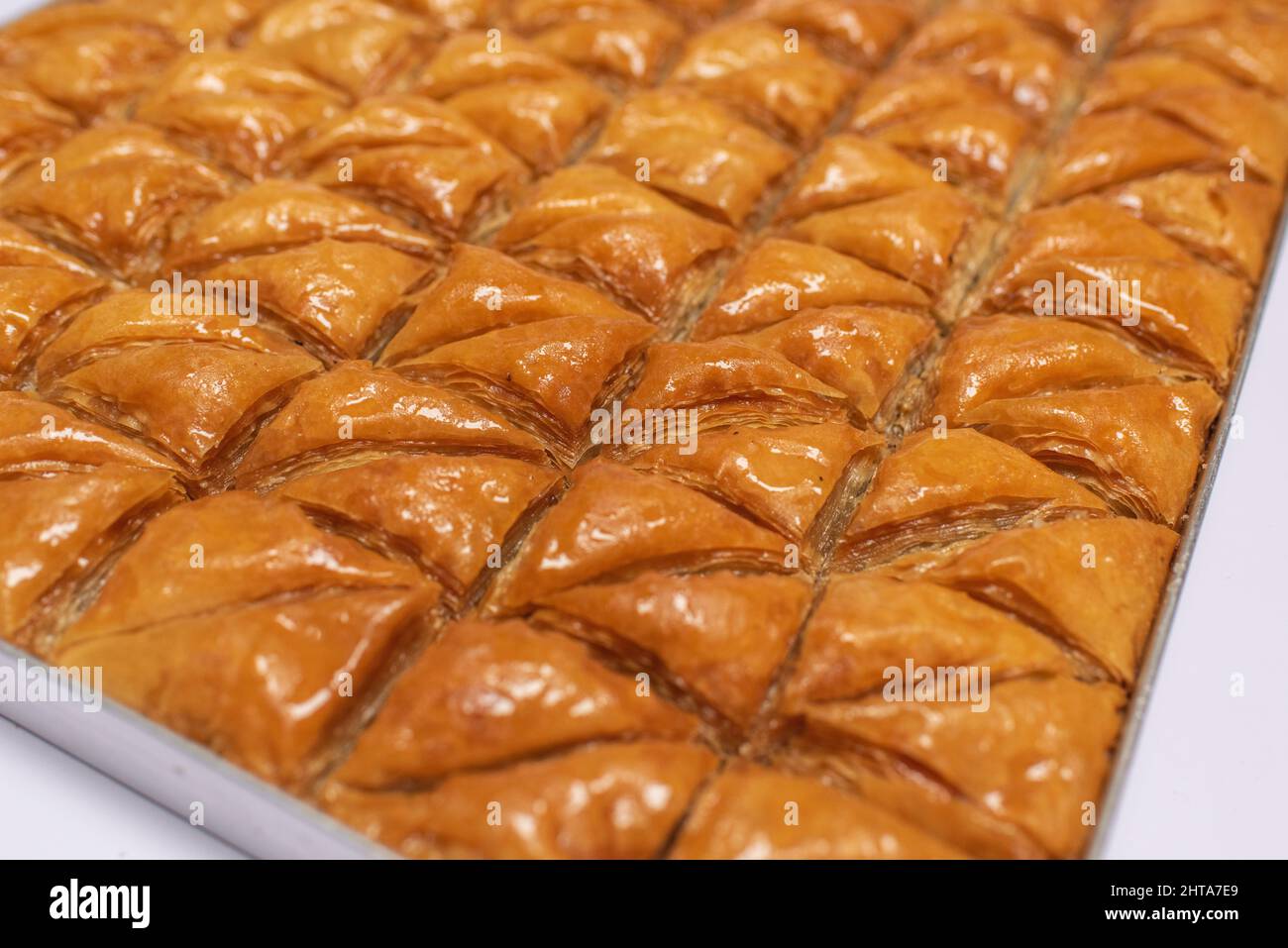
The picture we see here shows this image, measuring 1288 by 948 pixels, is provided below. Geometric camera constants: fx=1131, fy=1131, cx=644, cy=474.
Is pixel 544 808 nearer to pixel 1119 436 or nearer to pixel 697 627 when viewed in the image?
pixel 697 627

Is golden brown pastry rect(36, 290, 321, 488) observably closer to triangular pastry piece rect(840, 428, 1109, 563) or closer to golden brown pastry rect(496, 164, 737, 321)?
golden brown pastry rect(496, 164, 737, 321)

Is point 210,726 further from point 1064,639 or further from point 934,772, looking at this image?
point 1064,639

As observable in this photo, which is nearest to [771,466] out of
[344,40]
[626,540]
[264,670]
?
[626,540]

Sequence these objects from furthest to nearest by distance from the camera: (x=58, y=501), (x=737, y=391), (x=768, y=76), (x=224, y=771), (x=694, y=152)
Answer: (x=768, y=76)
(x=694, y=152)
(x=737, y=391)
(x=58, y=501)
(x=224, y=771)

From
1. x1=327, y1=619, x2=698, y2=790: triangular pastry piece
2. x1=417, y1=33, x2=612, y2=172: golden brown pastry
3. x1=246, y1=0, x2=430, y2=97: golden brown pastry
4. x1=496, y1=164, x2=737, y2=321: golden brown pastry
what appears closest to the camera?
x1=327, y1=619, x2=698, y2=790: triangular pastry piece

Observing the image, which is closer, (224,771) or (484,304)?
(224,771)

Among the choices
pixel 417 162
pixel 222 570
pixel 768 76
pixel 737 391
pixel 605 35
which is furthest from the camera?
pixel 605 35

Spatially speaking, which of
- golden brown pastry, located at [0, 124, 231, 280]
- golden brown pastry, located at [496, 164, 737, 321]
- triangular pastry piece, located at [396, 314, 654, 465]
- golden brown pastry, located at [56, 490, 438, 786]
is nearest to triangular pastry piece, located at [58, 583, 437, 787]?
golden brown pastry, located at [56, 490, 438, 786]
